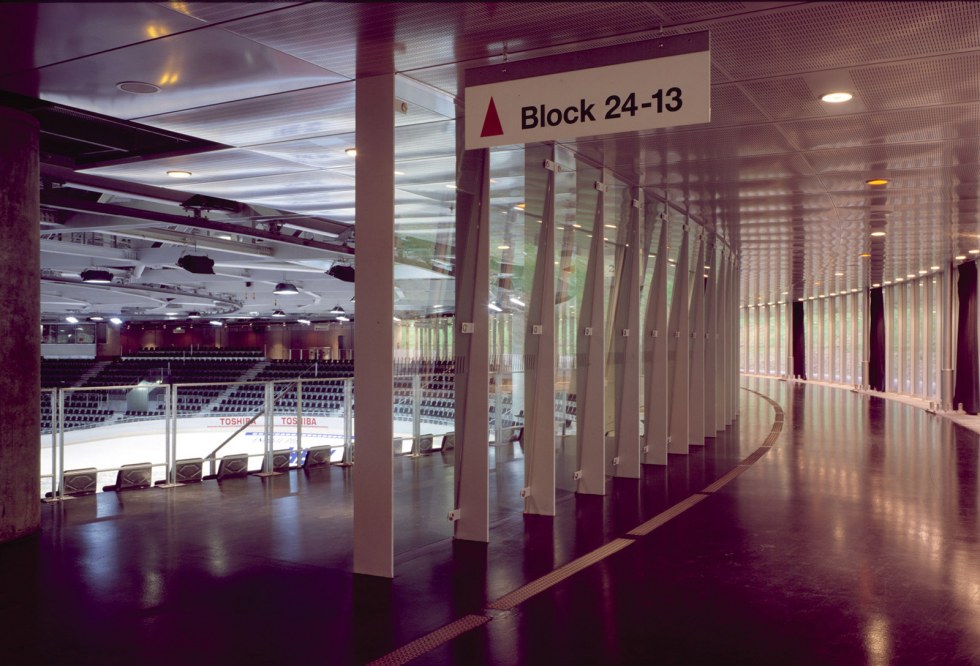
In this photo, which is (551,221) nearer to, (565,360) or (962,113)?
(565,360)

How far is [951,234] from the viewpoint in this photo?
12047 mm

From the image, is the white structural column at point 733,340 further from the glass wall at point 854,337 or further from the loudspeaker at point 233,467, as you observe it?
the loudspeaker at point 233,467

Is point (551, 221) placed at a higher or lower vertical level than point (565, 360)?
higher

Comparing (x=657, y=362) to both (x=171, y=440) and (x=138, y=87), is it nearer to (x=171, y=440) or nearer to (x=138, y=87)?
(x=171, y=440)

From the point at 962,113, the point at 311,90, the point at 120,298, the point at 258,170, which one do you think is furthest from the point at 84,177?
the point at 120,298

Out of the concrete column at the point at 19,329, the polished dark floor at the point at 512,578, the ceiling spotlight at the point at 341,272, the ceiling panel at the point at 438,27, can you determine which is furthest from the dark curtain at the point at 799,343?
the concrete column at the point at 19,329

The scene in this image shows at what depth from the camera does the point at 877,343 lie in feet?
80.3

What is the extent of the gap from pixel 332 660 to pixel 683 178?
6.24m

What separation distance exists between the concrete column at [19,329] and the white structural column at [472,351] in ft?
10.0

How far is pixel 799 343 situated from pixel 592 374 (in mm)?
27340

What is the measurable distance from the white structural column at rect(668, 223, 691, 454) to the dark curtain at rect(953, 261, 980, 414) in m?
8.28

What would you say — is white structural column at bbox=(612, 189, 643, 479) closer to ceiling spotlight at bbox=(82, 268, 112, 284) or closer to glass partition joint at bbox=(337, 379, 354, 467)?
glass partition joint at bbox=(337, 379, 354, 467)

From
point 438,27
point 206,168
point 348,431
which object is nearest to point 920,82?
point 438,27

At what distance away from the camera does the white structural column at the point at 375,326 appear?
495cm
